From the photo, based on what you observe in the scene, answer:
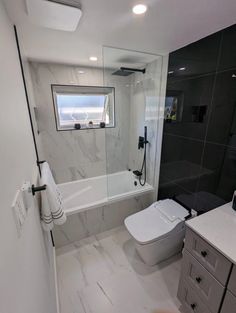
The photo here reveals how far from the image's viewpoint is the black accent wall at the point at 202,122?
4.55 feet

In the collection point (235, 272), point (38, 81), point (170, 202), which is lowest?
point (170, 202)

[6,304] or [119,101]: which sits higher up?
[119,101]

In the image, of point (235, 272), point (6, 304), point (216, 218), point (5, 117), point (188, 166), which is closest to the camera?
point (6, 304)

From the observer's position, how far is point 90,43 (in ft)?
5.29

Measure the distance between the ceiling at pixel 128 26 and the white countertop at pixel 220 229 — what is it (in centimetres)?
148

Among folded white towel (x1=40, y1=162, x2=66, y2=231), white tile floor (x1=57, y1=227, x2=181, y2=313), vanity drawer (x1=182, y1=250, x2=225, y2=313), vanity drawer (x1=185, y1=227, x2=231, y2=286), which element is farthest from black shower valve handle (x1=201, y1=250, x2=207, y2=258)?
folded white towel (x1=40, y1=162, x2=66, y2=231)

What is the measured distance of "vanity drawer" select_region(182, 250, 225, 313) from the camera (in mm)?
1074

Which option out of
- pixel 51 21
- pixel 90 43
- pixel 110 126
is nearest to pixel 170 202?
pixel 110 126

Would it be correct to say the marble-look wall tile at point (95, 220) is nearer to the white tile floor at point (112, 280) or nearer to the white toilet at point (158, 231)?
the white tile floor at point (112, 280)

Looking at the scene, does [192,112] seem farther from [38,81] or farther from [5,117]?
[38,81]

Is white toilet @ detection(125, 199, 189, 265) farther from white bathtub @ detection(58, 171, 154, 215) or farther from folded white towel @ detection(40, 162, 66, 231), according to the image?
folded white towel @ detection(40, 162, 66, 231)

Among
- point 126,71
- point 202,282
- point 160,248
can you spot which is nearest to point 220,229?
point 202,282

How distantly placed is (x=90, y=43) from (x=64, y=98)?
1.17 metres

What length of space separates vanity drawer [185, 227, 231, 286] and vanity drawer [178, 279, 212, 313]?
0.33m
